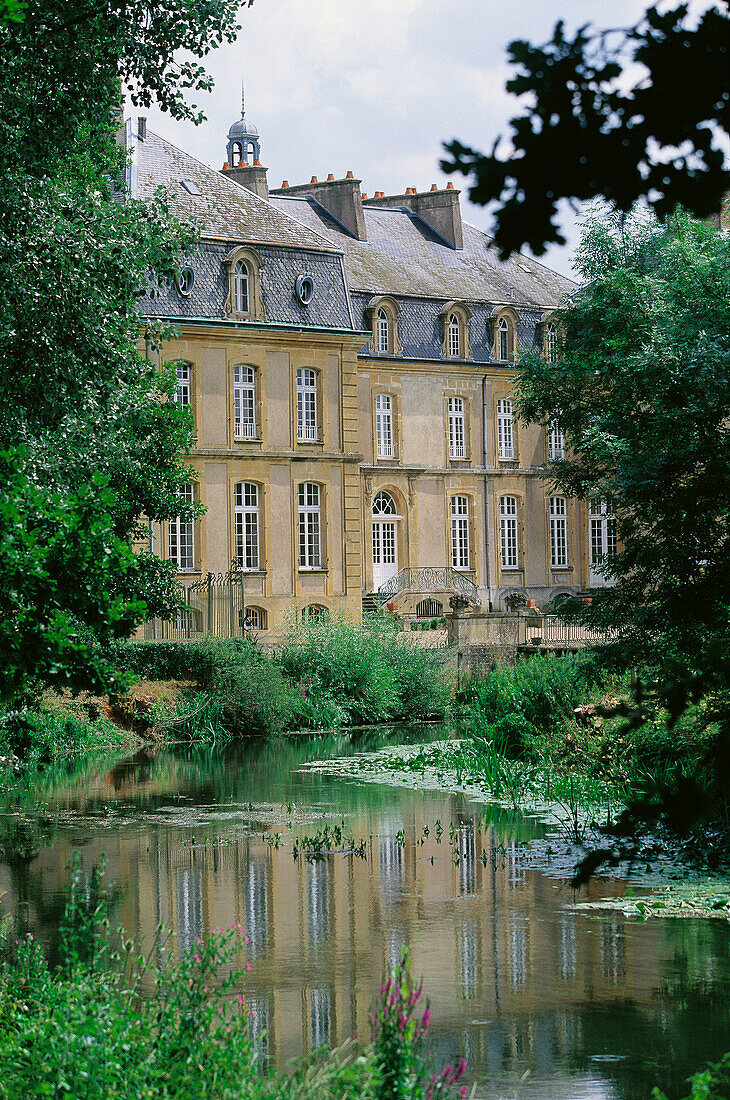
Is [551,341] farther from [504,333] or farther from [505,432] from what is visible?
[505,432]

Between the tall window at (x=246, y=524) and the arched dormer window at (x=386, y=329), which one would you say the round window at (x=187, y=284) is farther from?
the arched dormer window at (x=386, y=329)

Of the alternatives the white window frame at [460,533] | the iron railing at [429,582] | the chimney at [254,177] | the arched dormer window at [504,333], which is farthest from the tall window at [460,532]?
the chimney at [254,177]

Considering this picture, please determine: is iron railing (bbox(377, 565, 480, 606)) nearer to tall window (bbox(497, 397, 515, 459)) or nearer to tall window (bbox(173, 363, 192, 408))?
tall window (bbox(497, 397, 515, 459))

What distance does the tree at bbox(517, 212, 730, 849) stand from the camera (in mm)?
4199

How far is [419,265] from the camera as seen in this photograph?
149ft

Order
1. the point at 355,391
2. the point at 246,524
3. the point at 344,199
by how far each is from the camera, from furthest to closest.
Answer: the point at 344,199
the point at 355,391
the point at 246,524

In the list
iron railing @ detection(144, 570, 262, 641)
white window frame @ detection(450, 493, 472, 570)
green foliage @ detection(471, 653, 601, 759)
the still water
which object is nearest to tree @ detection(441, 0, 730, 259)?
the still water

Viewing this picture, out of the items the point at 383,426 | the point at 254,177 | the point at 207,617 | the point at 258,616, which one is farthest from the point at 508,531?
the point at 207,617

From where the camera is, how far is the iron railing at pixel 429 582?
4106cm

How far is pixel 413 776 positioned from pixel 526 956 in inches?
402

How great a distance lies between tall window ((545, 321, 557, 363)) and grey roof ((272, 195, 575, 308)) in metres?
1.58

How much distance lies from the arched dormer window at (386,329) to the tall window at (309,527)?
21.7ft

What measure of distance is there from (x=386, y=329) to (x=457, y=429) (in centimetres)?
413

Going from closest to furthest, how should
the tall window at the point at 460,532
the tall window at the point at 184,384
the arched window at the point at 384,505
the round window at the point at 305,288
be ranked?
the tall window at the point at 184,384, the round window at the point at 305,288, the arched window at the point at 384,505, the tall window at the point at 460,532
